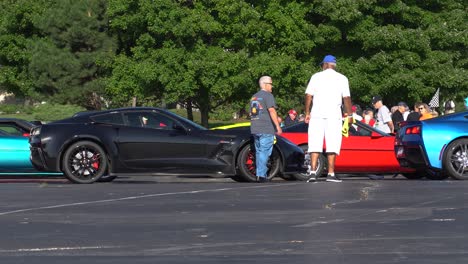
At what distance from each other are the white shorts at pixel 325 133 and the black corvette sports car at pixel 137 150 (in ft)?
5.60

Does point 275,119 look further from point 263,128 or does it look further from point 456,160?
point 456,160

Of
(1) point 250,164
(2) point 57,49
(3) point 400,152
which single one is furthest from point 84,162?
(2) point 57,49

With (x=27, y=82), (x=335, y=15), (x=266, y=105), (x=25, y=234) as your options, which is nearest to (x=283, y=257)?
(x=25, y=234)

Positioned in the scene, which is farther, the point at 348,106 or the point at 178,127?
the point at 178,127

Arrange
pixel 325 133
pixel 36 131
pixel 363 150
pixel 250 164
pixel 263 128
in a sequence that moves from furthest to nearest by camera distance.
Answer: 1. pixel 363 150
2. pixel 36 131
3. pixel 250 164
4. pixel 263 128
5. pixel 325 133

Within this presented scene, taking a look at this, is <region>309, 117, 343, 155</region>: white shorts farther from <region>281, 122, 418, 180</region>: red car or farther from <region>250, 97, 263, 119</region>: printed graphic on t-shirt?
<region>281, 122, 418, 180</region>: red car

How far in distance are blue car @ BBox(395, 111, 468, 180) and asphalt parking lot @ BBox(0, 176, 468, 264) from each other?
129 inches

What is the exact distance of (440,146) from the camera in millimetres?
17891

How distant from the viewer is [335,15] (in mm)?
53844

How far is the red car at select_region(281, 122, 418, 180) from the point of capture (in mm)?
20594

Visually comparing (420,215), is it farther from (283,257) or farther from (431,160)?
(431,160)

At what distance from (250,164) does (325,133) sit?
6.33 feet

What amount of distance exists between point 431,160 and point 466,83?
119ft

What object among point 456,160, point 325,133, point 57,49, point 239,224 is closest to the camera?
point 239,224
